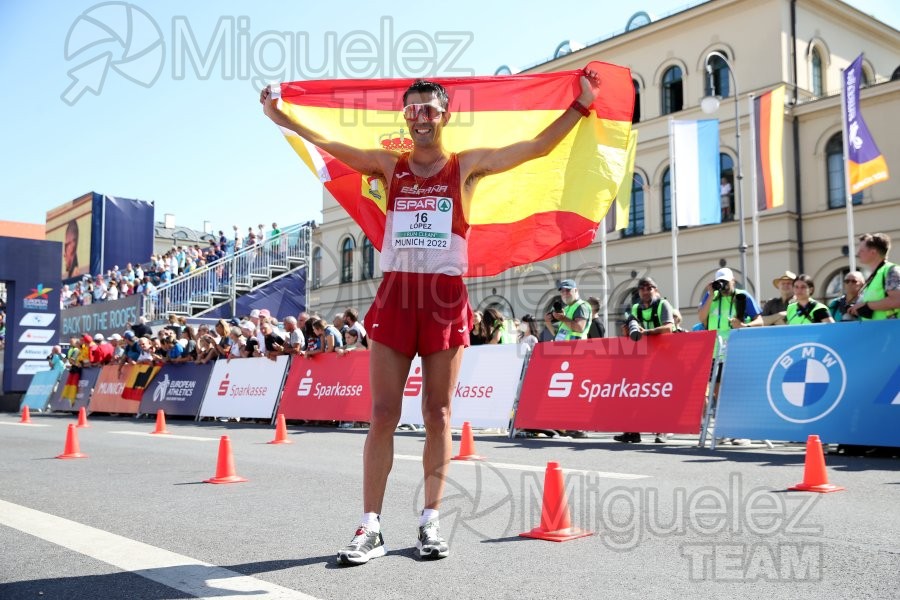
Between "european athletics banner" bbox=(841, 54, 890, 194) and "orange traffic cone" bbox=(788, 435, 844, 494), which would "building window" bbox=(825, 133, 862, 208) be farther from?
"orange traffic cone" bbox=(788, 435, 844, 494)

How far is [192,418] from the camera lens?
64.4ft

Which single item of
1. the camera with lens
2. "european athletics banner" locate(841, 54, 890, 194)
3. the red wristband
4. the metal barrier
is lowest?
the camera with lens

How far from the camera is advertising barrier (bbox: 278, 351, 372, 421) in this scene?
48.5 feet

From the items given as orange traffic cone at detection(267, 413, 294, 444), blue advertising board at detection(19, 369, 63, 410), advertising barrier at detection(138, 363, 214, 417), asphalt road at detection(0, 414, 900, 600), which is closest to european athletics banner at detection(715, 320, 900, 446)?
asphalt road at detection(0, 414, 900, 600)

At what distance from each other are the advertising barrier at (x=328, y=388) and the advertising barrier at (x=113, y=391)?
22.3ft

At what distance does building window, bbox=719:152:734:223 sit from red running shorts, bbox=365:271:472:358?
32586mm

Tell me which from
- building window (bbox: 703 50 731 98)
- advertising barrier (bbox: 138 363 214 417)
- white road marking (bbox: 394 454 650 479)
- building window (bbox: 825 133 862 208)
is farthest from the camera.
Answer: building window (bbox: 703 50 731 98)

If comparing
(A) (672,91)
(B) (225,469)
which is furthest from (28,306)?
(A) (672,91)

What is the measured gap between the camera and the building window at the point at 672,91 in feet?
124

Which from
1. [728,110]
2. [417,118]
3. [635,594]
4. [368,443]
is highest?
[728,110]

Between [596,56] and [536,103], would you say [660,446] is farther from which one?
[596,56]

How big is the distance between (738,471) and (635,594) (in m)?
4.56

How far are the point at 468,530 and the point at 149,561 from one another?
1741 millimetres

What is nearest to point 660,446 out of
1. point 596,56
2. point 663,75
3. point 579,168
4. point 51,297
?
point 579,168
